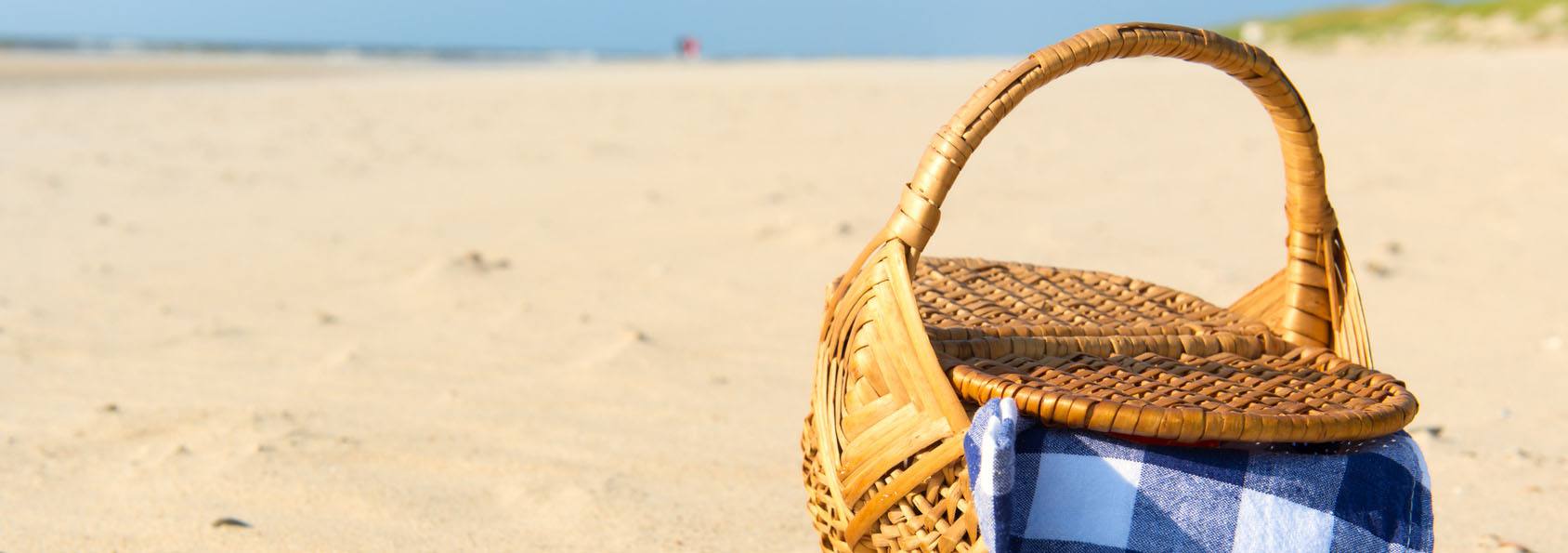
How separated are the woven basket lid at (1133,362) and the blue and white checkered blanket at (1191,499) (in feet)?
0.13

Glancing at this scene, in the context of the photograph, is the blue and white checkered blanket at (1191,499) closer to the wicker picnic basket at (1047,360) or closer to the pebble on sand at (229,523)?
the wicker picnic basket at (1047,360)

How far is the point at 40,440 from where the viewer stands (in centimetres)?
241

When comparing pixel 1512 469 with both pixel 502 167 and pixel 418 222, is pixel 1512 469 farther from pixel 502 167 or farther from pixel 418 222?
pixel 502 167

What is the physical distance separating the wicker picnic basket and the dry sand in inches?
19.3

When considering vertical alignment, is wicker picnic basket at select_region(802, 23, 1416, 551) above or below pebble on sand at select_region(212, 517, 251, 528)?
above

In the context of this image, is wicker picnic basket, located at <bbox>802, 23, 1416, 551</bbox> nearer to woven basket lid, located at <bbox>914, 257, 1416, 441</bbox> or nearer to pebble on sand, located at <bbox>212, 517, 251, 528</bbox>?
woven basket lid, located at <bbox>914, 257, 1416, 441</bbox>

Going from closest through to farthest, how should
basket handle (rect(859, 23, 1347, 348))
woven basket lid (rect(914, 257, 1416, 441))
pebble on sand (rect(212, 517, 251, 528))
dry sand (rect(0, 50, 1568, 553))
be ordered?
woven basket lid (rect(914, 257, 1416, 441)) → basket handle (rect(859, 23, 1347, 348)) → pebble on sand (rect(212, 517, 251, 528)) → dry sand (rect(0, 50, 1568, 553))

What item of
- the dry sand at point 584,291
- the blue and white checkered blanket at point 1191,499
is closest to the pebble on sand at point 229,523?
the dry sand at point 584,291

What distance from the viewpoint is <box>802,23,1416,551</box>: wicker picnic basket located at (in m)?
1.41

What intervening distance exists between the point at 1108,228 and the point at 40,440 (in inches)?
130

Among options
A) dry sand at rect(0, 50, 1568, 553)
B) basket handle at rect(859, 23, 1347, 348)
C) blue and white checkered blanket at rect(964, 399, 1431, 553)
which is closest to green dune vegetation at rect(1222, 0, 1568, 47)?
dry sand at rect(0, 50, 1568, 553)

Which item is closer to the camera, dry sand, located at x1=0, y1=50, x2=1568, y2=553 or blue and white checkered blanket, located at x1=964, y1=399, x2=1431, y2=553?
blue and white checkered blanket, located at x1=964, y1=399, x2=1431, y2=553

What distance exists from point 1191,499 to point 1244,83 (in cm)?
59

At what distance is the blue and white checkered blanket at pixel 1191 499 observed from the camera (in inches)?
54.6
